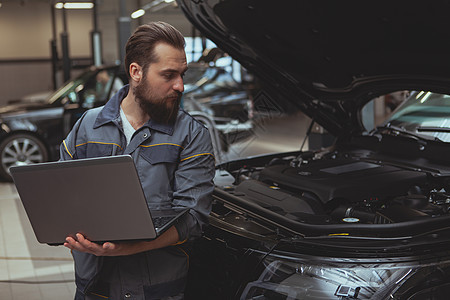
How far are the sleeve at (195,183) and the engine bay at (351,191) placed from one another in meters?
0.58

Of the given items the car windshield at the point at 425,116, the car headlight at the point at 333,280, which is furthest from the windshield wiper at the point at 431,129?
the car headlight at the point at 333,280

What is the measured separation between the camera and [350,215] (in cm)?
249

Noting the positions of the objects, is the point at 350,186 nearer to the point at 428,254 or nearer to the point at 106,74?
the point at 428,254

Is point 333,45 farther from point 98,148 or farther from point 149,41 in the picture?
point 98,148

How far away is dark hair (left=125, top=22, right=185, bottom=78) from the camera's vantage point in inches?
71.7

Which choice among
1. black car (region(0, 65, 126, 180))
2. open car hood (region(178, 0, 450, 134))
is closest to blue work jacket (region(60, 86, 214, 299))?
open car hood (region(178, 0, 450, 134))

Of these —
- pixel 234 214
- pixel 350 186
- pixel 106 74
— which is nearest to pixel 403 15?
pixel 350 186

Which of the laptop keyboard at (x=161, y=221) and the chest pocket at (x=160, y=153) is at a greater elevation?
the chest pocket at (x=160, y=153)

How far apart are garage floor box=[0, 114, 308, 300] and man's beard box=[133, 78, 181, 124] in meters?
2.11

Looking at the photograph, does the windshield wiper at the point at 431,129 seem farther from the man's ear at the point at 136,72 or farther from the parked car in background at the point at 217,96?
the parked car in background at the point at 217,96

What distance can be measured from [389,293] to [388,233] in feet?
0.92

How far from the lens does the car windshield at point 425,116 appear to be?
299 cm

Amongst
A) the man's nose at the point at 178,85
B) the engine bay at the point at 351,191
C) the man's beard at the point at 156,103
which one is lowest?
the engine bay at the point at 351,191

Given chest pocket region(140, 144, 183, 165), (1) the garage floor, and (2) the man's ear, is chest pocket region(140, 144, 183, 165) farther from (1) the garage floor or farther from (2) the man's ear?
(1) the garage floor
